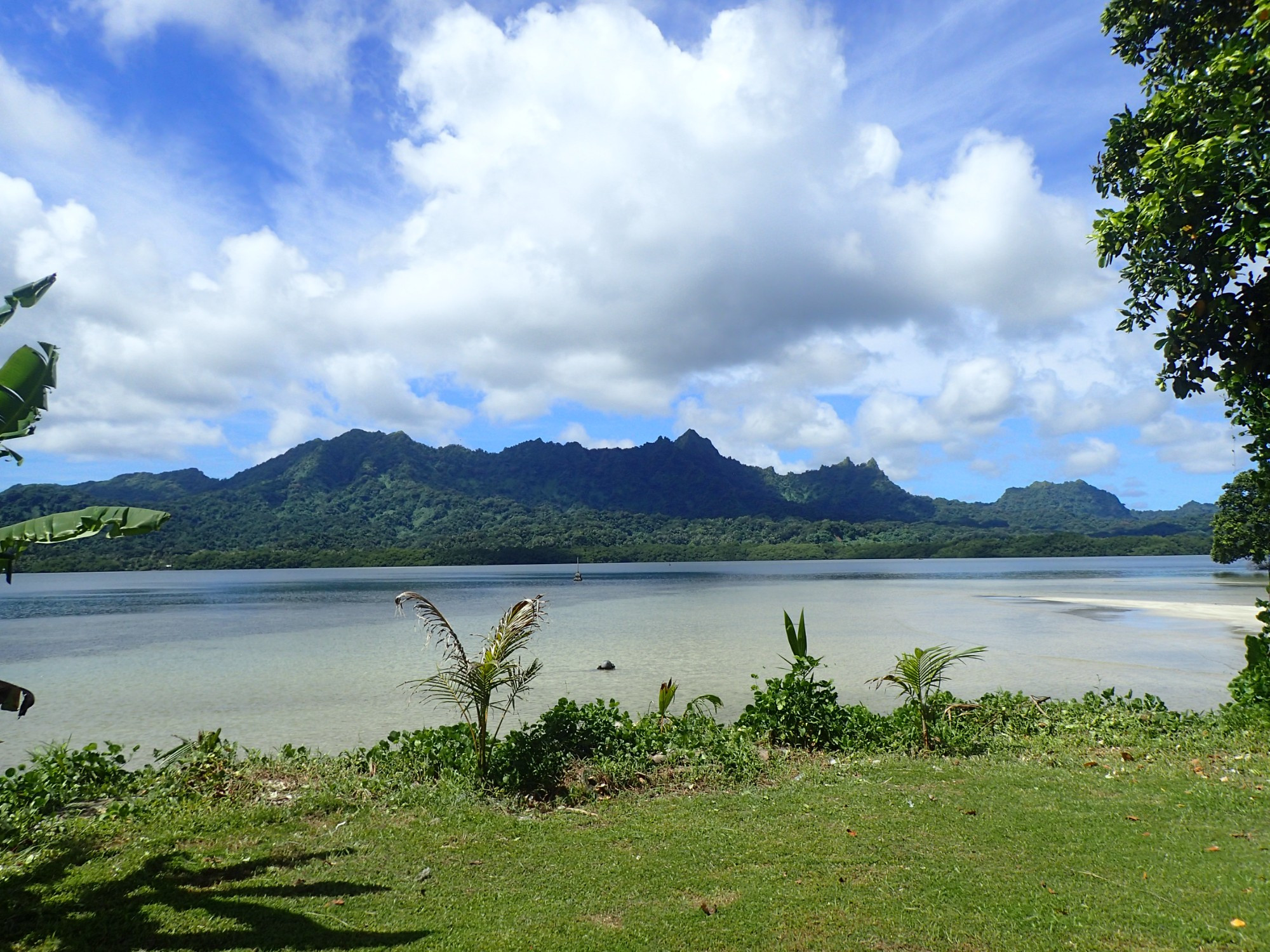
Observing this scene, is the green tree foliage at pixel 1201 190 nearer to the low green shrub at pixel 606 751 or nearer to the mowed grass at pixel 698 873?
the mowed grass at pixel 698 873

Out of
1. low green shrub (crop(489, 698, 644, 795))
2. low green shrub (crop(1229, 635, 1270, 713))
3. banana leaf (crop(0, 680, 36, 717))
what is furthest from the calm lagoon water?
banana leaf (crop(0, 680, 36, 717))

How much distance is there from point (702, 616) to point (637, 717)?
26550 mm

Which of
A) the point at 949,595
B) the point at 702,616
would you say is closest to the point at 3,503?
the point at 702,616

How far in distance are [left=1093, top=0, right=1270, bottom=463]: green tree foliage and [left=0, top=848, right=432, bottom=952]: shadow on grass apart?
28.8 ft

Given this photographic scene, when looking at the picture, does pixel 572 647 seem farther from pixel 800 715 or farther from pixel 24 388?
pixel 24 388

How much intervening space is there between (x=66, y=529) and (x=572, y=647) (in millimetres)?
24135

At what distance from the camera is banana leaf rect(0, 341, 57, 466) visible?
195 inches

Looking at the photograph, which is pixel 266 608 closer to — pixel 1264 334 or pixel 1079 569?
pixel 1264 334

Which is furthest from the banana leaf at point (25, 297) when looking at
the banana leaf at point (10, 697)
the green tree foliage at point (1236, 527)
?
the green tree foliage at point (1236, 527)

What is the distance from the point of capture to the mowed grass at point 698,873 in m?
4.30

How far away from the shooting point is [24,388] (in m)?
5.22

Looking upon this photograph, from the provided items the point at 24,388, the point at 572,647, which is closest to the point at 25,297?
the point at 24,388

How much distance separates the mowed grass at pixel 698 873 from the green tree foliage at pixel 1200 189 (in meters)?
4.36

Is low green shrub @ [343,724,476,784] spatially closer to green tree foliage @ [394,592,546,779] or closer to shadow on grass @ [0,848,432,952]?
green tree foliage @ [394,592,546,779]
